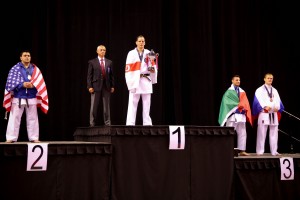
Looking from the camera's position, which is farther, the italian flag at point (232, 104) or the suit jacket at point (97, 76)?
the italian flag at point (232, 104)

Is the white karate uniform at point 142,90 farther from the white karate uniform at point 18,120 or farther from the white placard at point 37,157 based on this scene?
the white placard at point 37,157

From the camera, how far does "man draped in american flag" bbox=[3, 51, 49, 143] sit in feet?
23.6

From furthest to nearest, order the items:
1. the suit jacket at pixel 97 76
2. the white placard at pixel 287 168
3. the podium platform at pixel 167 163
Answer: the suit jacket at pixel 97 76
the white placard at pixel 287 168
the podium platform at pixel 167 163

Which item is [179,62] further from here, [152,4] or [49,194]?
[49,194]

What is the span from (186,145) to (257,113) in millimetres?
2768

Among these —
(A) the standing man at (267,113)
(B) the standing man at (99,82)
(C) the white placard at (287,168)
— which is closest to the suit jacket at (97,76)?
(B) the standing man at (99,82)

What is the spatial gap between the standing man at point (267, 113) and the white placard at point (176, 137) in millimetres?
2718

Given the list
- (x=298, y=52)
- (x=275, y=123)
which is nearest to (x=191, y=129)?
(x=275, y=123)

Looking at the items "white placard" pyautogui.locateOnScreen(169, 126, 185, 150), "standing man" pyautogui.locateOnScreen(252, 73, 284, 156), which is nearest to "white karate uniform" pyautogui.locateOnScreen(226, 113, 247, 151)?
"standing man" pyautogui.locateOnScreen(252, 73, 284, 156)

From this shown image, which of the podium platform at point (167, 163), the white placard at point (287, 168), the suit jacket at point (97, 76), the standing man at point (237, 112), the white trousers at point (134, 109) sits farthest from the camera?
the standing man at point (237, 112)

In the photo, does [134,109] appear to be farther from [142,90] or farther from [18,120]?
[18,120]

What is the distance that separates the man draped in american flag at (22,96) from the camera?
7.20 m

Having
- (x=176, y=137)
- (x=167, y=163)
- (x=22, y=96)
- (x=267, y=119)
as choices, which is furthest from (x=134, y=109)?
(x=267, y=119)

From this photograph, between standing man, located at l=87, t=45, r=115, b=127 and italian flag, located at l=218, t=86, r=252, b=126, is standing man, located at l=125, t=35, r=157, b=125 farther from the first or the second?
italian flag, located at l=218, t=86, r=252, b=126
